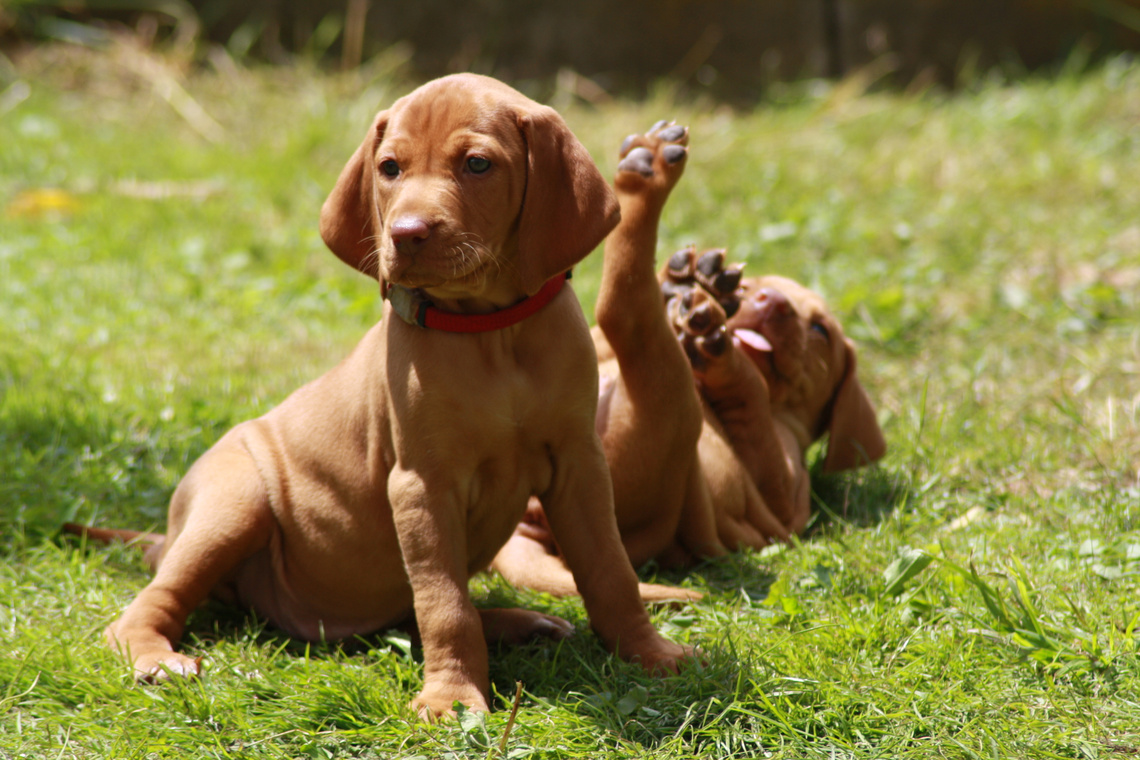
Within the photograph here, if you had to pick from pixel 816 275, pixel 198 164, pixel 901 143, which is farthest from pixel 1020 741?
pixel 198 164

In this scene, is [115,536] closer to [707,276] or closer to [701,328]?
[701,328]

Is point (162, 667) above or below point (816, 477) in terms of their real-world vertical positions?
below

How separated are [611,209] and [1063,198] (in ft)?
17.3

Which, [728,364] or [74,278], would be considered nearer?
[728,364]

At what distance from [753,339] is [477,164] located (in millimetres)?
1600

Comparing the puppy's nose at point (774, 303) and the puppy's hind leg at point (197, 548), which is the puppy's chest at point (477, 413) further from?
the puppy's nose at point (774, 303)

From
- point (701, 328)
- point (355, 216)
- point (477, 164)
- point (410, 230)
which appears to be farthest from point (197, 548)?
point (701, 328)

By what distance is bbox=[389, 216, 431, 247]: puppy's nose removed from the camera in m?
2.34

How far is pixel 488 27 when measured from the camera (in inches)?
382

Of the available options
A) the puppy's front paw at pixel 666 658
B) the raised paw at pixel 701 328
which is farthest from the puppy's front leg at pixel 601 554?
the raised paw at pixel 701 328

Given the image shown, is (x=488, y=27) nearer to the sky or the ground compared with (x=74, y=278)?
nearer to the sky

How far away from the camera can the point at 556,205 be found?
8.53 feet

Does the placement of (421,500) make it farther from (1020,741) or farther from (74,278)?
(74,278)

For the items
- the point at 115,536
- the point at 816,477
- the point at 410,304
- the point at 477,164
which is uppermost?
the point at 477,164
